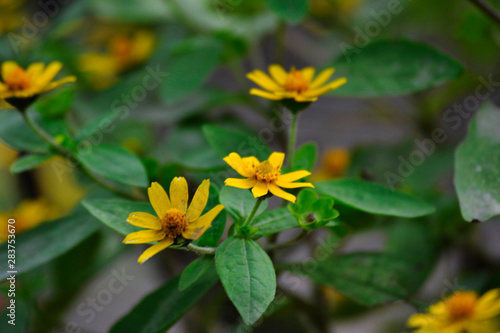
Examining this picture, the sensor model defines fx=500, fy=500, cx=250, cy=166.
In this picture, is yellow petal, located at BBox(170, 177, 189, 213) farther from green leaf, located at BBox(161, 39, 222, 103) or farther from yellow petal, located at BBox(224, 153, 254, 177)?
green leaf, located at BBox(161, 39, 222, 103)

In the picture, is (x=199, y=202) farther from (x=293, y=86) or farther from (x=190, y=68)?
(x=190, y=68)

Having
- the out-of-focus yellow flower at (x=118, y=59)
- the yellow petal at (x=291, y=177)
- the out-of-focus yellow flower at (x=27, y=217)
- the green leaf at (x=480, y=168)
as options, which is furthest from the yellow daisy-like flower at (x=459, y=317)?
the out-of-focus yellow flower at (x=118, y=59)

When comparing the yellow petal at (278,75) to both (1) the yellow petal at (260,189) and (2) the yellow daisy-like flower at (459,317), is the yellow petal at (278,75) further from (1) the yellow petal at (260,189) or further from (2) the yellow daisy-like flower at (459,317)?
(2) the yellow daisy-like flower at (459,317)

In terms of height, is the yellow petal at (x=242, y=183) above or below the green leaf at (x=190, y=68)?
above

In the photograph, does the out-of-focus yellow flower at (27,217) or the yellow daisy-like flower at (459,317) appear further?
the out-of-focus yellow flower at (27,217)

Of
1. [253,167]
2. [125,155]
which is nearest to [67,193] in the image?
[125,155]

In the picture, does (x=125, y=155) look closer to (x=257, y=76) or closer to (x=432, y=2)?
(x=257, y=76)
